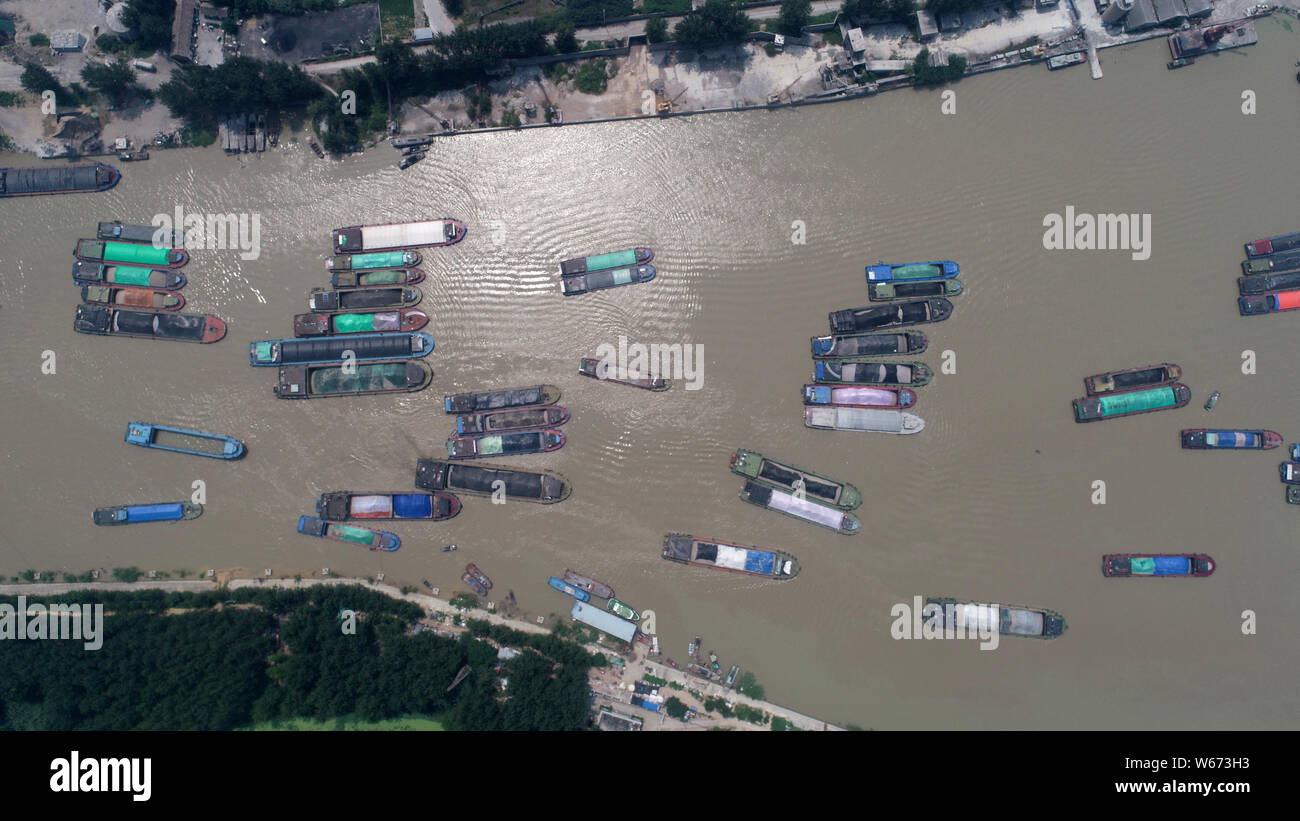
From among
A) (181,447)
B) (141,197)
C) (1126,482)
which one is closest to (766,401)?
(1126,482)

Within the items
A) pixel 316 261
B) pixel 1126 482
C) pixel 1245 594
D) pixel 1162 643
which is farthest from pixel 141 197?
pixel 1245 594

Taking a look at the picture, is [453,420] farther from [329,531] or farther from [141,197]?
[141,197]

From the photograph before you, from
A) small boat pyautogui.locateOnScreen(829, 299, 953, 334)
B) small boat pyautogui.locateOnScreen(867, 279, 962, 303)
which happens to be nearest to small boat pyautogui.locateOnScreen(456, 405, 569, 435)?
small boat pyautogui.locateOnScreen(829, 299, 953, 334)

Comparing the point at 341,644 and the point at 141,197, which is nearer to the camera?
the point at 341,644

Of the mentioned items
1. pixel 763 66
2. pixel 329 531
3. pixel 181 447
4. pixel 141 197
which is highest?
pixel 763 66

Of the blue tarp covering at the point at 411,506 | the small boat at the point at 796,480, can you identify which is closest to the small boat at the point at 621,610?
the small boat at the point at 796,480

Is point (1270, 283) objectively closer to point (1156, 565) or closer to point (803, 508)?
point (1156, 565)

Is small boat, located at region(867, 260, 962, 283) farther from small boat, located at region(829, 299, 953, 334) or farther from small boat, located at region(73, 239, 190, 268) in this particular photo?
small boat, located at region(73, 239, 190, 268)

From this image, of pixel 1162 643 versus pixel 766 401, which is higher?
pixel 766 401
